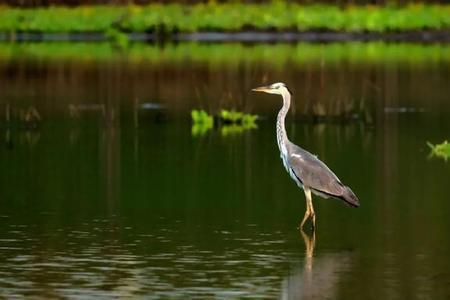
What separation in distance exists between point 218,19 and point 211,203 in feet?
139

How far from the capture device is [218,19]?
61.4 meters

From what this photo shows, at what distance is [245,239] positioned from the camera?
1670cm

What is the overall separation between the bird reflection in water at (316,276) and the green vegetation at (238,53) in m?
28.8

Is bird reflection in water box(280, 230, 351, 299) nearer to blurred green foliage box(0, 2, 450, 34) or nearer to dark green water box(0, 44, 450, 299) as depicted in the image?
dark green water box(0, 44, 450, 299)

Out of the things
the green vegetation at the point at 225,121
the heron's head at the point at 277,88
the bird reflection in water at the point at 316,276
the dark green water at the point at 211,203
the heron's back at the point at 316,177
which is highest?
the heron's head at the point at 277,88

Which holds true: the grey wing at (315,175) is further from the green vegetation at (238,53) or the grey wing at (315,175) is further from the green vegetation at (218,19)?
the green vegetation at (218,19)

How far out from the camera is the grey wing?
54.7 ft

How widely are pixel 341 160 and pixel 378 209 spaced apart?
4.53 meters

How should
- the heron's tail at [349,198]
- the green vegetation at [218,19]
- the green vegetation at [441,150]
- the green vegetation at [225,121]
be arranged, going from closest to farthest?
the heron's tail at [349,198] < the green vegetation at [441,150] < the green vegetation at [225,121] < the green vegetation at [218,19]

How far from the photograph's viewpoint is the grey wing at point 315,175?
54.7 feet

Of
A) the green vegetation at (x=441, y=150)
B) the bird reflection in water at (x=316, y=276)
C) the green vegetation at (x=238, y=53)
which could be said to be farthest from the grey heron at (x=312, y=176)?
the green vegetation at (x=238, y=53)

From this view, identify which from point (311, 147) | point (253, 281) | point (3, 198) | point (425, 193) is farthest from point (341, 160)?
point (253, 281)

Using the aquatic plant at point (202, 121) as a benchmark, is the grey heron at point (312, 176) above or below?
above

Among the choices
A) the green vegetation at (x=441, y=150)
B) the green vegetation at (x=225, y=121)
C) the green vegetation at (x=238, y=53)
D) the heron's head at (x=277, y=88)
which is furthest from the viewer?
the green vegetation at (x=238, y=53)
